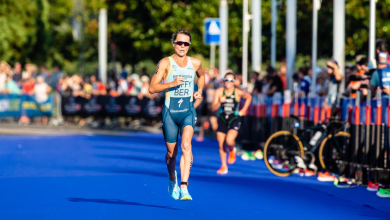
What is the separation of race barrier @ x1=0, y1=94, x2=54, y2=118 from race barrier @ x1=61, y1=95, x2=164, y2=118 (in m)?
0.76

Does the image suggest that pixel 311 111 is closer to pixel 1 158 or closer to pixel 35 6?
pixel 1 158

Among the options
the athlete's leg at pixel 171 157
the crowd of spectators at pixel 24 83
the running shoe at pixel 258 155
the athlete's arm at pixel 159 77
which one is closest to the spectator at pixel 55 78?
the crowd of spectators at pixel 24 83

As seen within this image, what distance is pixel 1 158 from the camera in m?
17.3

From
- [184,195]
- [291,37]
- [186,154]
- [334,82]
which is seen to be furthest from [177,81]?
[291,37]

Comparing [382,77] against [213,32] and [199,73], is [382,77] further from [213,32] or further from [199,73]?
[213,32]

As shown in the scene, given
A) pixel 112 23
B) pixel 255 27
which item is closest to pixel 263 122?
pixel 255 27

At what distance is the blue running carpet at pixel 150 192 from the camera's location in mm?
9609

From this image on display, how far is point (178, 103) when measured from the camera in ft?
32.5

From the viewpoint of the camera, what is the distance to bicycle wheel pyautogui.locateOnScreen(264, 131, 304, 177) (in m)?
14.7

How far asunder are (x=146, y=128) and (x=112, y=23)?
20374 millimetres

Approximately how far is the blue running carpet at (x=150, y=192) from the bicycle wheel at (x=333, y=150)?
427 millimetres

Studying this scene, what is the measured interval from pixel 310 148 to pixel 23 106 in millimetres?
19867

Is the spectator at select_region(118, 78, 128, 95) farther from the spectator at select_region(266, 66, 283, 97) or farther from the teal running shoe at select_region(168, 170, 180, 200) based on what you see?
the teal running shoe at select_region(168, 170, 180, 200)

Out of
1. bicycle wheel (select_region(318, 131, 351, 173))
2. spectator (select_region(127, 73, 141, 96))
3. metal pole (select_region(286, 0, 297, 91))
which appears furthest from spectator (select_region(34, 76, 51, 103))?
bicycle wheel (select_region(318, 131, 351, 173))
